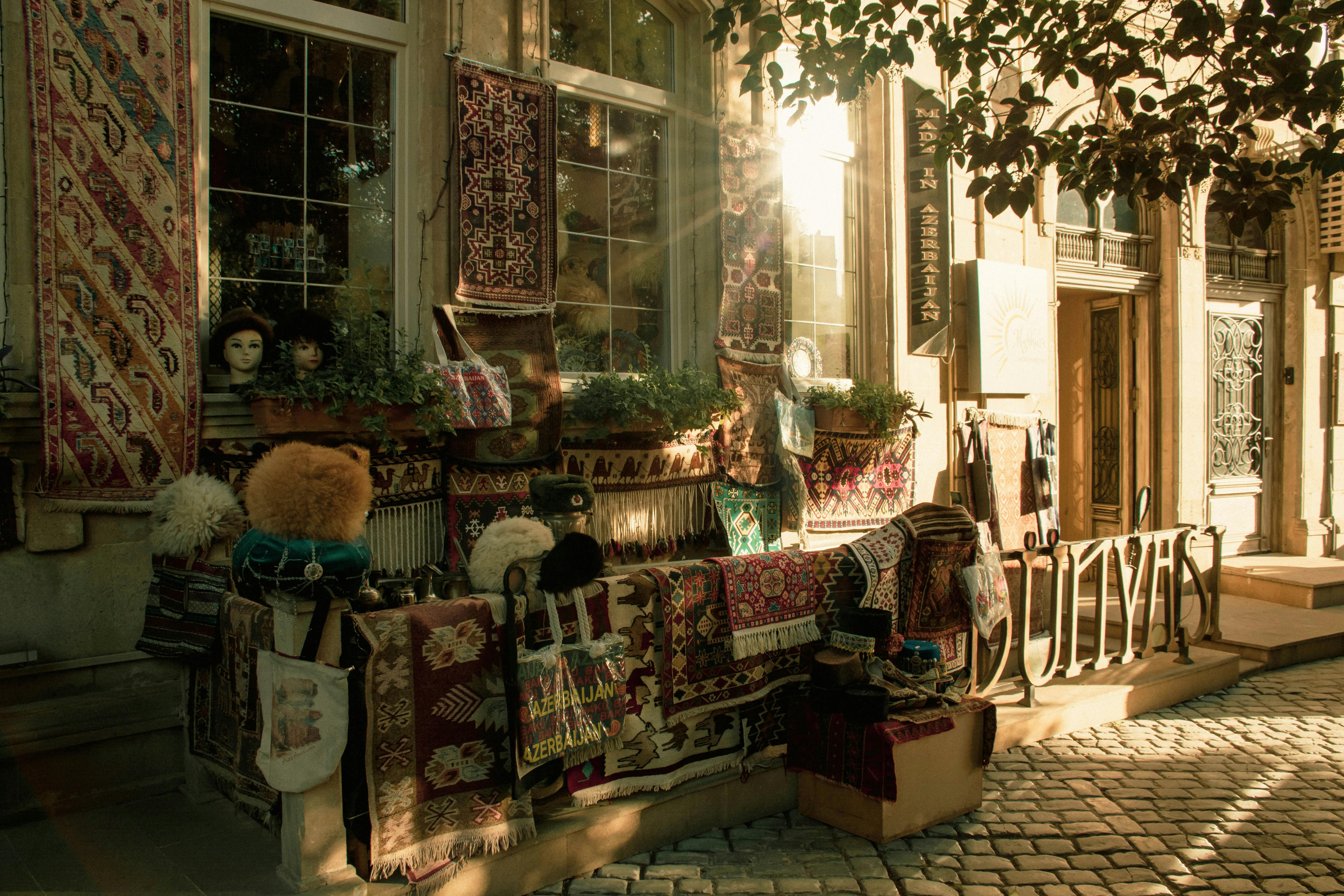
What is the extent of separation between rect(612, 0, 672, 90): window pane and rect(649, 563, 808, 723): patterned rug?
12.3 ft

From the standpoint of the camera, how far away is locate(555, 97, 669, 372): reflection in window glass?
6.02 metres

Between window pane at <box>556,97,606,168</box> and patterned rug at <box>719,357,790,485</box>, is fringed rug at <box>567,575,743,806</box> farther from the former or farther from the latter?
window pane at <box>556,97,606,168</box>

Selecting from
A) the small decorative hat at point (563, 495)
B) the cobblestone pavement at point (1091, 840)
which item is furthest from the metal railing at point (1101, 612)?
the small decorative hat at point (563, 495)

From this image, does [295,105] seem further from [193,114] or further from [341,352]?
[341,352]

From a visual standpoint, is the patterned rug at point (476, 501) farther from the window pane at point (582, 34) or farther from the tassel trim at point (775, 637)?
the window pane at point (582, 34)

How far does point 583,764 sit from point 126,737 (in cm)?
211

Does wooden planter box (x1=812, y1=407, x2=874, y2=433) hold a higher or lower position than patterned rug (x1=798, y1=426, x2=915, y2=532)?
higher

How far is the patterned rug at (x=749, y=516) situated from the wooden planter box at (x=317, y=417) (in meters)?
2.38

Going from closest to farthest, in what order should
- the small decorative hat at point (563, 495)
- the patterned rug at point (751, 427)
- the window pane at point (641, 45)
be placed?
the small decorative hat at point (563, 495) → the window pane at point (641, 45) → the patterned rug at point (751, 427)

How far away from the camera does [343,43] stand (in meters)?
5.09

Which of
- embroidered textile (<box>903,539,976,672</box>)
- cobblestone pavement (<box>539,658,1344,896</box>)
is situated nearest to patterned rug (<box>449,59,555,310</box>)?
embroidered textile (<box>903,539,976,672</box>)

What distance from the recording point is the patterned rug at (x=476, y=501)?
16.7 feet

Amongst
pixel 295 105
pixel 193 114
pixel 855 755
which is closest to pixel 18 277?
pixel 193 114

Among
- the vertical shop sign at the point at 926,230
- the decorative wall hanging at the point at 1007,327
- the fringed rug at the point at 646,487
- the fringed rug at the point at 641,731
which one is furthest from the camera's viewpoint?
the decorative wall hanging at the point at 1007,327
